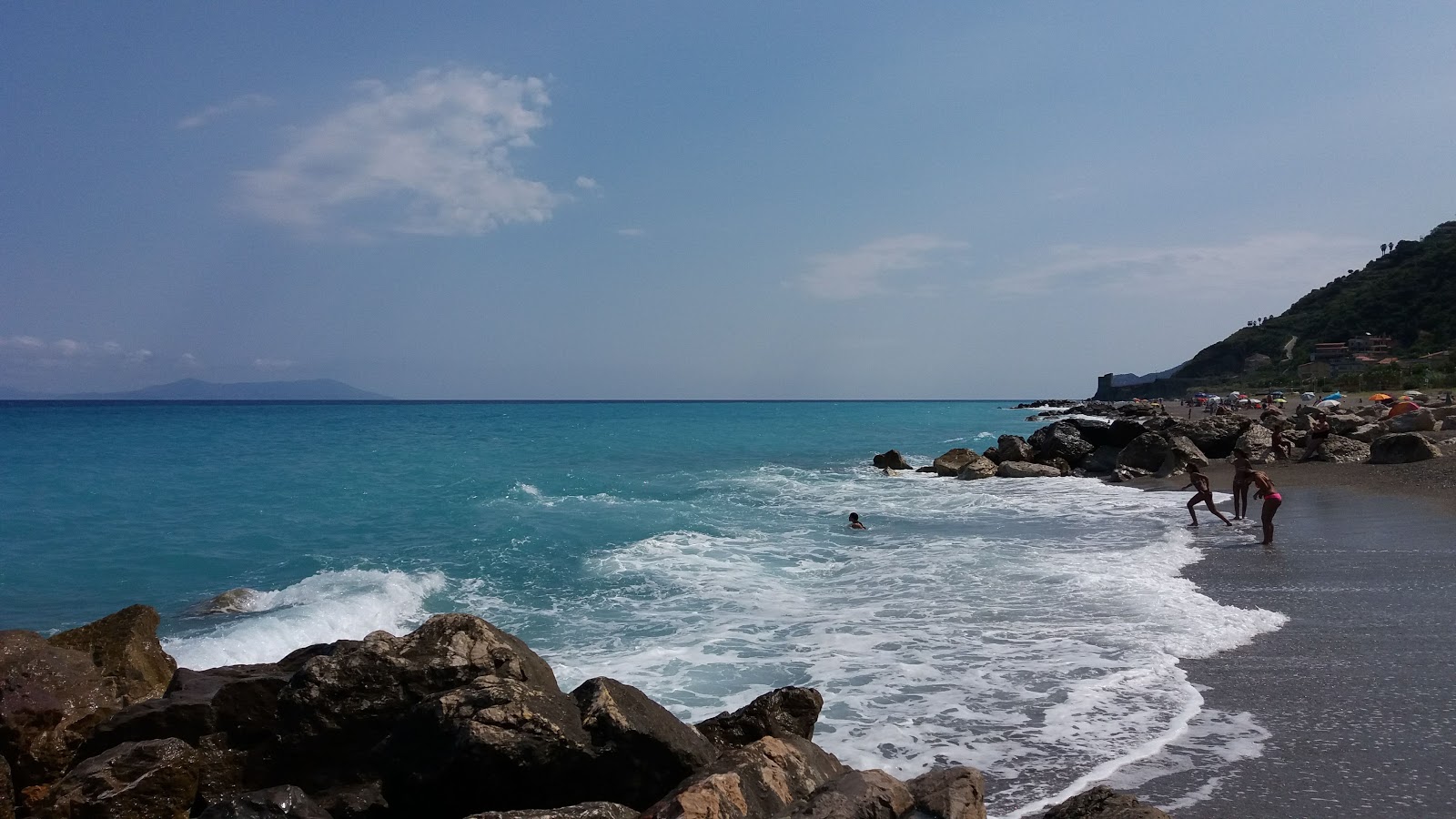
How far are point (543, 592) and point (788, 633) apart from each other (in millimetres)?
4654

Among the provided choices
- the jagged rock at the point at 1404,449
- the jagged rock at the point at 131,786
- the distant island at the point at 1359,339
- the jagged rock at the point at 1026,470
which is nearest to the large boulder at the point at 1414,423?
the jagged rock at the point at 1404,449

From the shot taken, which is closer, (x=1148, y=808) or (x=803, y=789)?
(x=1148, y=808)

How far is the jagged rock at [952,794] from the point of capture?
177 inches

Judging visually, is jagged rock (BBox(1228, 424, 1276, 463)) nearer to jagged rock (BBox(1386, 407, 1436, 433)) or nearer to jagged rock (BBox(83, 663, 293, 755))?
jagged rock (BBox(1386, 407, 1436, 433))

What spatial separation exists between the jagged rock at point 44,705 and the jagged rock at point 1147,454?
2657cm

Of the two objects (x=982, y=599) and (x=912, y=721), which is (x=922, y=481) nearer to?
(x=982, y=599)

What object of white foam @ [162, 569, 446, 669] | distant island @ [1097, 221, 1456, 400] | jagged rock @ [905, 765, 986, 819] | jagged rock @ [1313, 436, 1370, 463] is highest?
distant island @ [1097, 221, 1456, 400]

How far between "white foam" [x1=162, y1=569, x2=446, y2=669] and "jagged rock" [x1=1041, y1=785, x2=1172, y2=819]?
798 cm

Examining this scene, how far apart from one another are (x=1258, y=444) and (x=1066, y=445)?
5.91 metres

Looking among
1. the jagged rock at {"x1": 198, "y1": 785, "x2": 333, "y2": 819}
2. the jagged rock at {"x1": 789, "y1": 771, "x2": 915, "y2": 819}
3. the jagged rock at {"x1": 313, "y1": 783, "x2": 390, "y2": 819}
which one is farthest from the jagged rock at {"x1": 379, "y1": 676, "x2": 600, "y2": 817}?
the jagged rock at {"x1": 789, "y1": 771, "x2": 915, "y2": 819}

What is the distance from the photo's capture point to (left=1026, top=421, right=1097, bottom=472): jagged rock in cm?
3016

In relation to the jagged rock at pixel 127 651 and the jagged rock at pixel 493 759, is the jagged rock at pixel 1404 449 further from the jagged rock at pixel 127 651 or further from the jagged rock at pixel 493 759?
the jagged rock at pixel 127 651

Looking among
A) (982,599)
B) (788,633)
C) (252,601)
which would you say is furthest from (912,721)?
(252,601)

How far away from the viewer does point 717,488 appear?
91.1 ft
